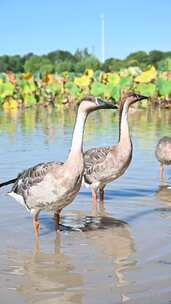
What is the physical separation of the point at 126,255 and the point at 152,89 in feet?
89.9

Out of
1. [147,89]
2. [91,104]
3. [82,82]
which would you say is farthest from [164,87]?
[91,104]

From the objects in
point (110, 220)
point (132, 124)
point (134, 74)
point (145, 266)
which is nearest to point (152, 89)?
point (134, 74)

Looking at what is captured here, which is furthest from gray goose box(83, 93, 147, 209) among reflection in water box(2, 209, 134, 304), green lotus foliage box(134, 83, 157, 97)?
green lotus foliage box(134, 83, 157, 97)

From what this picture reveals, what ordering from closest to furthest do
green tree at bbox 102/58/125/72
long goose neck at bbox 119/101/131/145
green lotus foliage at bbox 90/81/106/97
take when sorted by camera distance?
long goose neck at bbox 119/101/131/145, green lotus foliage at bbox 90/81/106/97, green tree at bbox 102/58/125/72

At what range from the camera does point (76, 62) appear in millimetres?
68250

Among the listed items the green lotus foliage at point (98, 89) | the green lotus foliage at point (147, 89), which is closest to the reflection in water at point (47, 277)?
the green lotus foliage at point (147, 89)

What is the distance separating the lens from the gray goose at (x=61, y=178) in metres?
6.09

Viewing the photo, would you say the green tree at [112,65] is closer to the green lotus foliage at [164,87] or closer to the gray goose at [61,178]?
the green lotus foliage at [164,87]

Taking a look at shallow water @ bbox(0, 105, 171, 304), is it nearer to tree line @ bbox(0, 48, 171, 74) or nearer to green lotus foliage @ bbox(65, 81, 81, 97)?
green lotus foliage @ bbox(65, 81, 81, 97)

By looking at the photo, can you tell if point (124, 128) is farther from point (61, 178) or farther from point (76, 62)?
point (76, 62)

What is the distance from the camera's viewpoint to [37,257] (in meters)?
5.86

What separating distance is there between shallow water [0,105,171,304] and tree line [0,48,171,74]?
42.1m

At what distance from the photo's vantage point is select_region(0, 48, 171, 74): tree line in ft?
190

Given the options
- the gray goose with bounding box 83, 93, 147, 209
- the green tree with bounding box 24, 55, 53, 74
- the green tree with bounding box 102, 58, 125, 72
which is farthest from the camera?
the green tree with bounding box 102, 58, 125, 72
